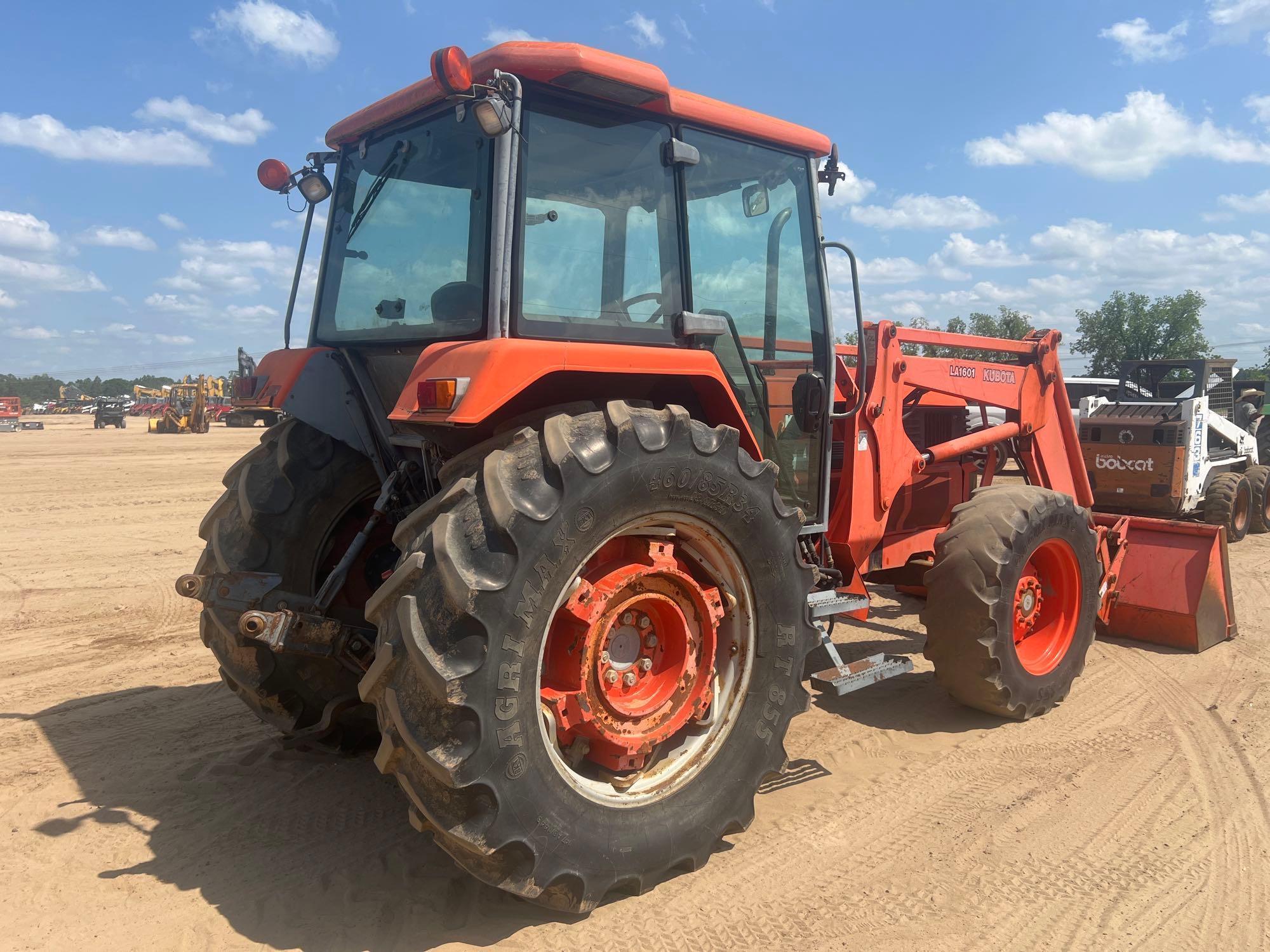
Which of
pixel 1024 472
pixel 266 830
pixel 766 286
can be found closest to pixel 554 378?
pixel 766 286

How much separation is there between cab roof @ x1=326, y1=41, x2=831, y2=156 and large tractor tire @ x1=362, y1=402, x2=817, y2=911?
1.21 m

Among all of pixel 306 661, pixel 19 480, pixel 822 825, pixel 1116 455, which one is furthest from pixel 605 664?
pixel 19 480

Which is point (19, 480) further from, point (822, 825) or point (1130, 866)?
point (1130, 866)

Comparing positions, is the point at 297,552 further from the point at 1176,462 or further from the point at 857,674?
the point at 1176,462

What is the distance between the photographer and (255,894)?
2998mm

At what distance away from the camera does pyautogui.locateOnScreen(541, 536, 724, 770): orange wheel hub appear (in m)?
2.92

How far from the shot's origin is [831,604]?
3.94 metres

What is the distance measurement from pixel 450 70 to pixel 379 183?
1.14 meters

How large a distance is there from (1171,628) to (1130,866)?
329 cm

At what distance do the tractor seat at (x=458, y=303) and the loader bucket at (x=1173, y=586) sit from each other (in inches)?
191

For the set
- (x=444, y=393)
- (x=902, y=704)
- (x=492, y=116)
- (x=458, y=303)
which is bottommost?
(x=902, y=704)

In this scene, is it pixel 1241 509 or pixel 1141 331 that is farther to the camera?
pixel 1141 331

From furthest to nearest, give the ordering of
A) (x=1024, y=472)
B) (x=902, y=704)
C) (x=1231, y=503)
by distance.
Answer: (x=1231, y=503) < (x=1024, y=472) < (x=902, y=704)

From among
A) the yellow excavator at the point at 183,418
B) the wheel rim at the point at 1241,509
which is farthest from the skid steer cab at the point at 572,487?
the yellow excavator at the point at 183,418
